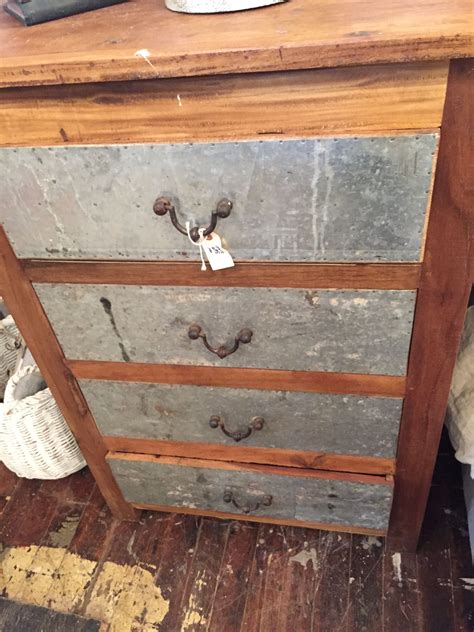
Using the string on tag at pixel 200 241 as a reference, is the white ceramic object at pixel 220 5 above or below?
above

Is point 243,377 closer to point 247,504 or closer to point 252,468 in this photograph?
point 252,468

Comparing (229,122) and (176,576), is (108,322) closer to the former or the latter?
(229,122)

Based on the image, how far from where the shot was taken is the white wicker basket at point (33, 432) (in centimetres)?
115

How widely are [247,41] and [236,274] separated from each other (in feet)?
0.90

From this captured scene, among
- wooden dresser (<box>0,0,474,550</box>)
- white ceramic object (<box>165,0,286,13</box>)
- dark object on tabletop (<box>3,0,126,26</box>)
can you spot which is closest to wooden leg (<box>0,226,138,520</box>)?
wooden dresser (<box>0,0,474,550</box>)

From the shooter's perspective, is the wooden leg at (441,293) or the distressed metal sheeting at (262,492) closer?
the wooden leg at (441,293)

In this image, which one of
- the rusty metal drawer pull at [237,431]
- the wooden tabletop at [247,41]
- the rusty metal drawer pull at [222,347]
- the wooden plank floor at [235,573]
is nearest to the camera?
the wooden tabletop at [247,41]

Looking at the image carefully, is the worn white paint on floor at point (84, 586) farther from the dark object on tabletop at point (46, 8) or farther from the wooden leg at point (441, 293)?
the dark object on tabletop at point (46, 8)

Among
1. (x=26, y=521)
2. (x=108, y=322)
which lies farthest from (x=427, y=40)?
(x=26, y=521)

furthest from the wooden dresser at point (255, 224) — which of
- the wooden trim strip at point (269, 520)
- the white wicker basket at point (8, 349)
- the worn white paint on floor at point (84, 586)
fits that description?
the white wicker basket at point (8, 349)

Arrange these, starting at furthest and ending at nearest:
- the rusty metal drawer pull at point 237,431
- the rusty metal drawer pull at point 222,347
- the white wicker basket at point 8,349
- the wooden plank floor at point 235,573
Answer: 1. the white wicker basket at point 8,349
2. the wooden plank floor at point 235,573
3. the rusty metal drawer pull at point 237,431
4. the rusty metal drawer pull at point 222,347

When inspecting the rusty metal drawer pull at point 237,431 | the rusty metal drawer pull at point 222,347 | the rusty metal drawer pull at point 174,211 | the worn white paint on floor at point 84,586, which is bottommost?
the worn white paint on floor at point 84,586

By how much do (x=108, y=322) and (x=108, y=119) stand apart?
12.0 inches

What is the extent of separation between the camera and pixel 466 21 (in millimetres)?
502
